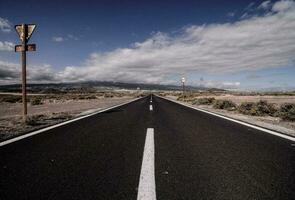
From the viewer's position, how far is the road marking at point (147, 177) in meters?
2.88

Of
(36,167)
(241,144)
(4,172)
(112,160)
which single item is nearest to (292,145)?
(241,144)

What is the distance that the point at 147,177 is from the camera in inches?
135

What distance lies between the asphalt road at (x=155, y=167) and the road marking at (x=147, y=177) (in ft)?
0.22

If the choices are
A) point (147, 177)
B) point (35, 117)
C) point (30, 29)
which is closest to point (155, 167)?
point (147, 177)

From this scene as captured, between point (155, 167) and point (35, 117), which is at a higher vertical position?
point (155, 167)

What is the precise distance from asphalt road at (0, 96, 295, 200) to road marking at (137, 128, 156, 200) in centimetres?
7

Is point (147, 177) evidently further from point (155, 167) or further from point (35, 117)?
point (35, 117)

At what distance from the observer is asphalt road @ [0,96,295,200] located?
2.94 meters

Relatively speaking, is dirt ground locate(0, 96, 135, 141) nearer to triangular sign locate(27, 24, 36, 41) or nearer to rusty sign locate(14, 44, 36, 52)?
rusty sign locate(14, 44, 36, 52)

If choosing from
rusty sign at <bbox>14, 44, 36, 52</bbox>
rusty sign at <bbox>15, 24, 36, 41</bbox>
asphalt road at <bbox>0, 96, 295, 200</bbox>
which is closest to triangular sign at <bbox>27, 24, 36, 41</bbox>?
rusty sign at <bbox>15, 24, 36, 41</bbox>

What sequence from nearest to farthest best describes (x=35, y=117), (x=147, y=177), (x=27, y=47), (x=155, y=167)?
(x=147, y=177) → (x=155, y=167) → (x=27, y=47) → (x=35, y=117)

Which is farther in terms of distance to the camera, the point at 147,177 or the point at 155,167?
the point at 155,167

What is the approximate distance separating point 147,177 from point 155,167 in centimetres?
48

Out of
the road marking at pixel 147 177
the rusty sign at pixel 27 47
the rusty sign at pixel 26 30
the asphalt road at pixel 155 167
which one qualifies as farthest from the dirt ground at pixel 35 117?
the road marking at pixel 147 177
